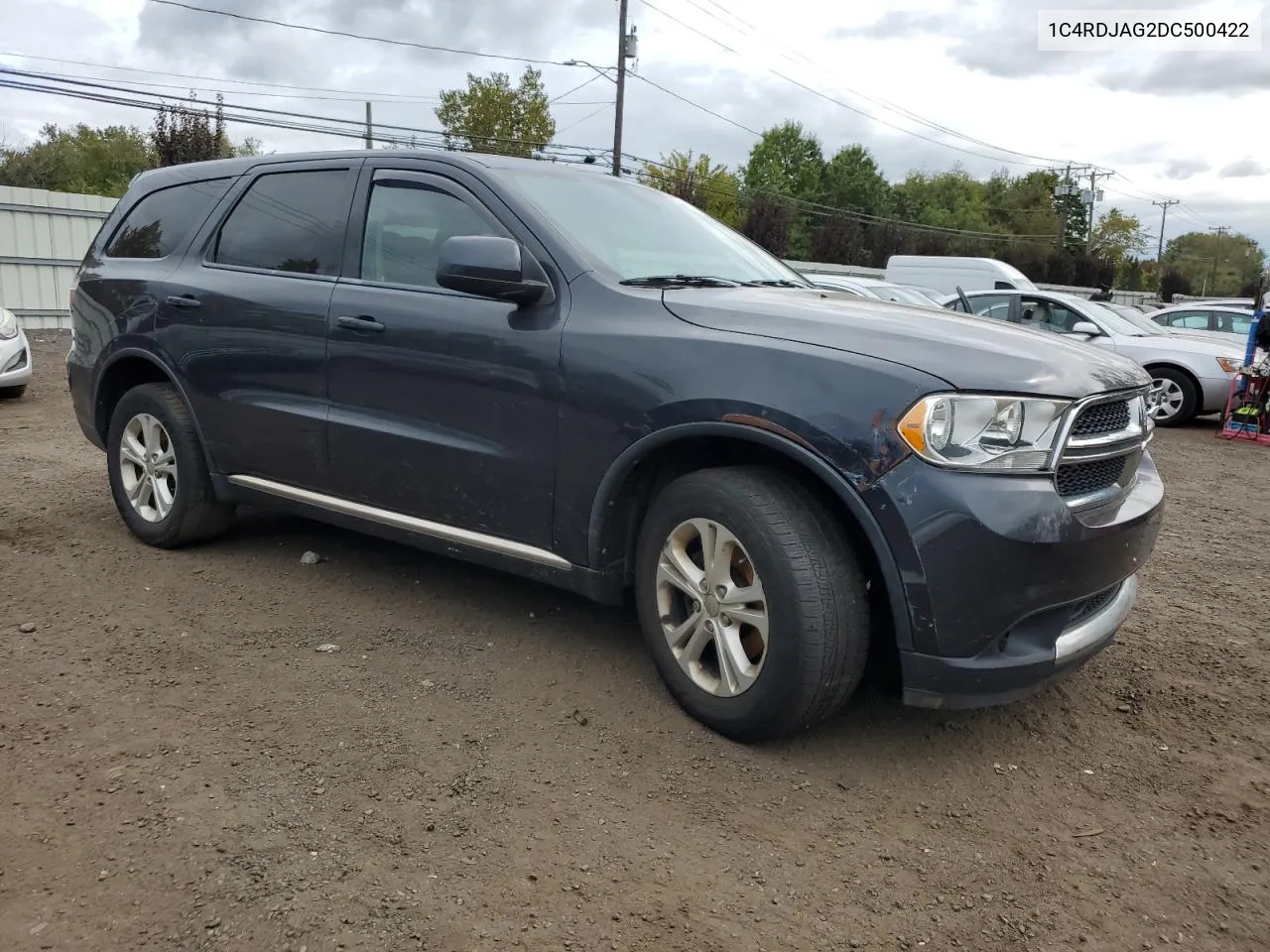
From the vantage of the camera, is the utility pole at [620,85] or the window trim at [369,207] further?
the utility pole at [620,85]

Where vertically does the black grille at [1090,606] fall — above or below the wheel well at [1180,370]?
below

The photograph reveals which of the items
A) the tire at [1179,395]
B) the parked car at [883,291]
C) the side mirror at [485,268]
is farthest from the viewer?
the tire at [1179,395]

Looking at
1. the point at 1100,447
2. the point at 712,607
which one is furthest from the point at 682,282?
the point at 1100,447

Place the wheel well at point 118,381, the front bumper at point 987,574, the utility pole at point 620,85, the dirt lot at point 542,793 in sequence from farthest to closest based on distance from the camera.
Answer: the utility pole at point 620,85
the wheel well at point 118,381
the front bumper at point 987,574
the dirt lot at point 542,793

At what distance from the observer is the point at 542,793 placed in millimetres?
2746

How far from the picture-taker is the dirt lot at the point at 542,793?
2246mm

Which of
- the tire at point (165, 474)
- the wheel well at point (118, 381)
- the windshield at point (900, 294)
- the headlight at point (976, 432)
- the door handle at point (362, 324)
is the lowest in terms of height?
the tire at point (165, 474)

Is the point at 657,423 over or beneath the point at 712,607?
over

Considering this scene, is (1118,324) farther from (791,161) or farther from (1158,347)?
(791,161)

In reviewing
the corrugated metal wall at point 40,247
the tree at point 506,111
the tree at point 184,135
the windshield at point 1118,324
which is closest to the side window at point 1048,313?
the windshield at point 1118,324

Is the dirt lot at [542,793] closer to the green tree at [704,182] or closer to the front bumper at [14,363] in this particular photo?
the front bumper at [14,363]

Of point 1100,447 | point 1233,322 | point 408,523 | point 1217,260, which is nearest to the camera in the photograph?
point 1100,447

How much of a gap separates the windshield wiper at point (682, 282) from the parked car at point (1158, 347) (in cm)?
830

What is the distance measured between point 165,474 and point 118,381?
23.7 inches
